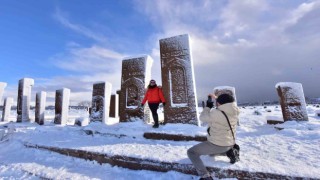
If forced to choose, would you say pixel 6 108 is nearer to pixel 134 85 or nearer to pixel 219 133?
pixel 134 85

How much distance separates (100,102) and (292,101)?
294 inches

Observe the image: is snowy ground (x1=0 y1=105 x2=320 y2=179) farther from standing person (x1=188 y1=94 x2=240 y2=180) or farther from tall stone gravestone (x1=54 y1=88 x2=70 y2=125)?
tall stone gravestone (x1=54 y1=88 x2=70 y2=125)

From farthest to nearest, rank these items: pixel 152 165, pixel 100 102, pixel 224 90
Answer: pixel 100 102 → pixel 224 90 → pixel 152 165

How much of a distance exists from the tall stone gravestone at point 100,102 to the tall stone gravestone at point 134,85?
0.91 meters

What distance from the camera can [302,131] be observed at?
21.0ft

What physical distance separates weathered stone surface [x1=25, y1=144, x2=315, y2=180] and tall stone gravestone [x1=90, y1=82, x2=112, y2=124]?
3.27m

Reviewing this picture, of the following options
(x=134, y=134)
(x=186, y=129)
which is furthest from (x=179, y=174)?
(x=134, y=134)

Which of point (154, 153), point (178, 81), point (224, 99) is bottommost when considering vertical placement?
point (154, 153)

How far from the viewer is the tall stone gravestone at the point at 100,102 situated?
382 inches

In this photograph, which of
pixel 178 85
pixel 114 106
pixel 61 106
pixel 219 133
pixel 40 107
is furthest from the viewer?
pixel 114 106

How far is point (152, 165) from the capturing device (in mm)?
4660

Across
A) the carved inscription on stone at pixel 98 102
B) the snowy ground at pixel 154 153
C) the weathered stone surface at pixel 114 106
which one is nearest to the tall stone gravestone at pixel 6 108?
the weathered stone surface at pixel 114 106

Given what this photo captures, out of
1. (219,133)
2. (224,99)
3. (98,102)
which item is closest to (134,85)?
(98,102)

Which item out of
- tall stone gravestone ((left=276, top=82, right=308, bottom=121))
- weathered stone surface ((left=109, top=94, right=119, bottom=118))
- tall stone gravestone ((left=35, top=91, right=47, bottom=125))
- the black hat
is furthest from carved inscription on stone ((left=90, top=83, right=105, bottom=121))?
tall stone gravestone ((left=276, top=82, right=308, bottom=121))
